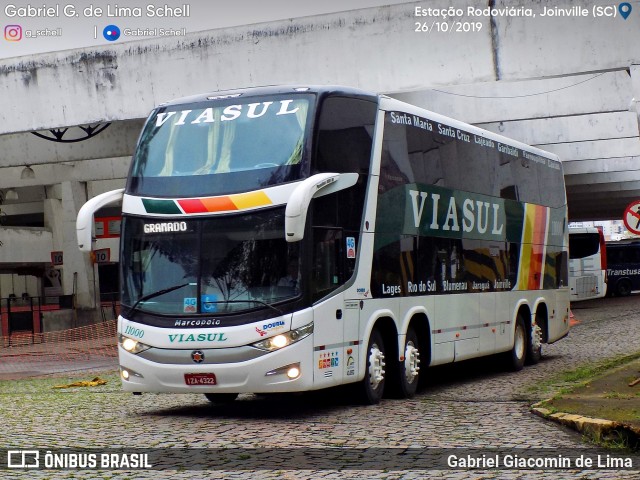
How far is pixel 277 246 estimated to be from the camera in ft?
39.5

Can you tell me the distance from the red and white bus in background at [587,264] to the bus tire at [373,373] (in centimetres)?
3578

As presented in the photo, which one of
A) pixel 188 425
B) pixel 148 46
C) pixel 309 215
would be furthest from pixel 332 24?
pixel 188 425

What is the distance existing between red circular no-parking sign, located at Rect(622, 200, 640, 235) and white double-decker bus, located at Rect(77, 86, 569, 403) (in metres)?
5.35

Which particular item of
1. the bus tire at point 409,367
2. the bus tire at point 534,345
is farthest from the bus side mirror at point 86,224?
the bus tire at point 534,345

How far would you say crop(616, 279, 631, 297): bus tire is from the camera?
58.2 meters

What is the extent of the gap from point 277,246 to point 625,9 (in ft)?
27.7

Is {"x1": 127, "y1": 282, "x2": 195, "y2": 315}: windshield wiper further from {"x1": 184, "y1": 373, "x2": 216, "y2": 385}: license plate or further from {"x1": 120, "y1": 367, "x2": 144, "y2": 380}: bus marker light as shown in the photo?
{"x1": 184, "y1": 373, "x2": 216, "y2": 385}: license plate

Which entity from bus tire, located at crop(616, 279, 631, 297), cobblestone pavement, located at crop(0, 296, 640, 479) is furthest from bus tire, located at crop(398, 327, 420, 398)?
bus tire, located at crop(616, 279, 631, 297)

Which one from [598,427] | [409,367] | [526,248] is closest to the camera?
[598,427]

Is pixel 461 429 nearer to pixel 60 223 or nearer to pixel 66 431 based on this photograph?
pixel 66 431

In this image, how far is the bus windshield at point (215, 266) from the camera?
39.3ft

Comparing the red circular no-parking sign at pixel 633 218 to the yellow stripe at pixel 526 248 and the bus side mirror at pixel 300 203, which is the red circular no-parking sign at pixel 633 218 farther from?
the bus side mirror at pixel 300 203

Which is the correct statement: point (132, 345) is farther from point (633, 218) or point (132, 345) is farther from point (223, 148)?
point (633, 218)

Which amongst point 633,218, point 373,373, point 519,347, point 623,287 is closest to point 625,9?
point 633,218
